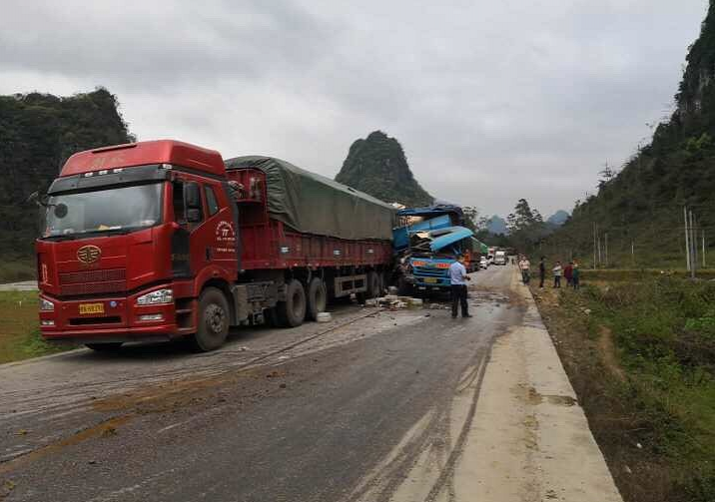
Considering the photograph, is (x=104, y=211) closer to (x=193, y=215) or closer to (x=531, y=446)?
(x=193, y=215)

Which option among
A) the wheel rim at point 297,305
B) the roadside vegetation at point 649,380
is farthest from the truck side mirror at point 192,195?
the roadside vegetation at point 649,380

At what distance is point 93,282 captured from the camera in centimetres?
818

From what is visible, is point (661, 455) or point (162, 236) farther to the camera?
point (162, 236)

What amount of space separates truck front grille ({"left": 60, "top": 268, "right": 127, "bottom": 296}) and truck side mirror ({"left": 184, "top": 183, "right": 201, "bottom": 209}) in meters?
1.34

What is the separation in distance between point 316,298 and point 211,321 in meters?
4.79

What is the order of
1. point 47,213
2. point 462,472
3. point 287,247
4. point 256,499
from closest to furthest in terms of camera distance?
1. point 256,499
2. point 462,472
3. point 47,213
4. point 287,247

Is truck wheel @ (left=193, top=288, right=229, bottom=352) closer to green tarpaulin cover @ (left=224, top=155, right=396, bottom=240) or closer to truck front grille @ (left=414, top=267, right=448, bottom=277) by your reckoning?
green tarpaulin cover @ (left=224, top=155, right=396, bottom=240)

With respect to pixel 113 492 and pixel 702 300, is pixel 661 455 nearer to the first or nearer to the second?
pixel 113 492

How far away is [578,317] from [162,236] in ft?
34.5

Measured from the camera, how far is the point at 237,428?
16.1ft

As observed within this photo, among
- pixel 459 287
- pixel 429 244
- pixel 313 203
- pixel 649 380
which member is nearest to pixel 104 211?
pixel 313 203

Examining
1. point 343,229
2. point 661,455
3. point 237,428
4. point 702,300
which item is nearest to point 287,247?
point 343,229

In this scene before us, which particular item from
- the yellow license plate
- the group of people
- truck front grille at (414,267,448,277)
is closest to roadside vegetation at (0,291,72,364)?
the yellow license plate

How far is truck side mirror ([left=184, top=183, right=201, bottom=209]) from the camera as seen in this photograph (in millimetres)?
8445
